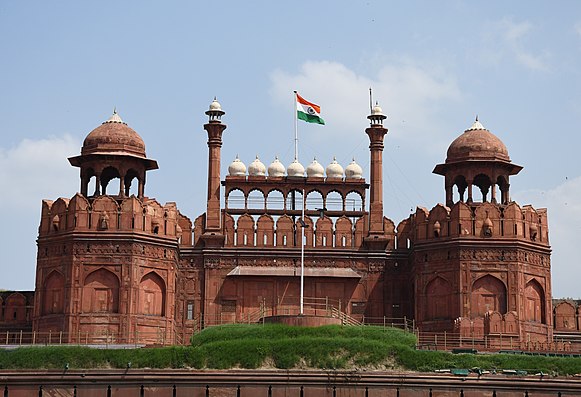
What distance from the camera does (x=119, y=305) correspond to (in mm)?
48844

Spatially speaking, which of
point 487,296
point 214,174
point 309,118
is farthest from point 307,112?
point 487,296

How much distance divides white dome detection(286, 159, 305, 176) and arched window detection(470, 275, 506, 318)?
10.8 meters

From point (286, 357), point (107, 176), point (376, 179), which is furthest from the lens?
point (376, 179)

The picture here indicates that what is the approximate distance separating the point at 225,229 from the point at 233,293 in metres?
3.06

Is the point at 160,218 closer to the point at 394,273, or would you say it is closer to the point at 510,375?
the point at 394,273

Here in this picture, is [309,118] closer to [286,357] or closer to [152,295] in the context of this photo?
[152,295]

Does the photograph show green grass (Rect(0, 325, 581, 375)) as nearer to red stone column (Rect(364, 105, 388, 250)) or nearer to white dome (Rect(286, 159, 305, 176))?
red stone column (Rect(364, 105, 388, 250))

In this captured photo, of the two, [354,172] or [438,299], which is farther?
[354,172]

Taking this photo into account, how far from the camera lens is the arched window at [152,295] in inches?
1957

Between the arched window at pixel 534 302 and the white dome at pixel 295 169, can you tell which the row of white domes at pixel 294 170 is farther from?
the arched window at pixel 534 302

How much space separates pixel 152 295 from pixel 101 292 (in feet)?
7.50

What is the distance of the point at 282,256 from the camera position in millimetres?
53844

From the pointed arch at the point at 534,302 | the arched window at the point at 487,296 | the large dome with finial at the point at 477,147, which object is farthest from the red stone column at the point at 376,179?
the pointed arch at the point at 534,302

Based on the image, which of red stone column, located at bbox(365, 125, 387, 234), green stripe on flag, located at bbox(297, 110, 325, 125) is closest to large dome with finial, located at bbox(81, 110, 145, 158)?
green stripe on flag, located at bbox(297, 110, 325, 125)
